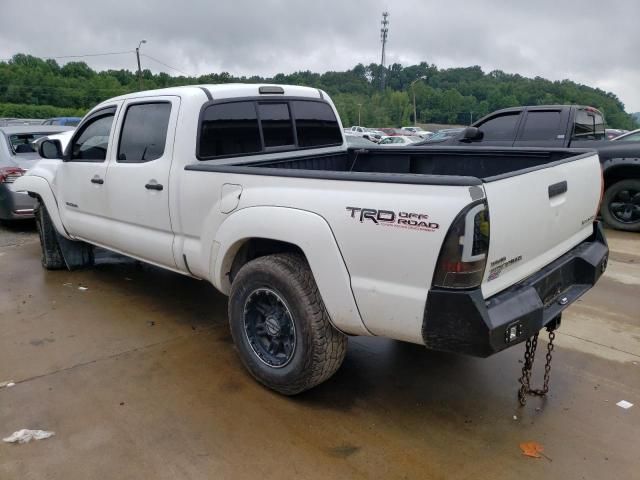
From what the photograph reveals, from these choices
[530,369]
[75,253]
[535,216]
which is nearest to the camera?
[535,216]

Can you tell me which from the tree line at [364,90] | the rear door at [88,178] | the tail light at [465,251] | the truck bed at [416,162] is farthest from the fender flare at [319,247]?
the tree line at [364,90]

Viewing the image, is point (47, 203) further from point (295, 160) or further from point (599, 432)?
point (599, 432)

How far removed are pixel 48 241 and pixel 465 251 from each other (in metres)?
5.13

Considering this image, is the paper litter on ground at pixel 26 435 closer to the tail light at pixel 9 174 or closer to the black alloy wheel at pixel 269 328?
the black alloy wheel at pixel 269 328

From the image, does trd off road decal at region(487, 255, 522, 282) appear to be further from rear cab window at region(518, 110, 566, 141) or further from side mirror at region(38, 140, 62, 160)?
rear cab window at region(518, 110, 566, 141)

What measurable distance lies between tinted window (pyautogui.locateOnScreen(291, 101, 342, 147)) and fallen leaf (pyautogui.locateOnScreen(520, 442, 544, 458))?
289 cm

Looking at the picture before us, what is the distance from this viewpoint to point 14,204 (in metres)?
7.74

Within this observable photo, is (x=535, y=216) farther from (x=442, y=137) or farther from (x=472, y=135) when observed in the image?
(x=442, y=137)

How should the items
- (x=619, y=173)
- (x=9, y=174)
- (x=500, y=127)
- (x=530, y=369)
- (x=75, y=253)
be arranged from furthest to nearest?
(x=500, y=127), (x=619, y=173), (x=9, y=174), (x=75, y=253), (x=530, y=369)

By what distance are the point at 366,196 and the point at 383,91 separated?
107 meters

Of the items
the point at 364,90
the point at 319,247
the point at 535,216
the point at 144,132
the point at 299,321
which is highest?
the point at 364,90

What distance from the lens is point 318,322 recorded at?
2.93 meters

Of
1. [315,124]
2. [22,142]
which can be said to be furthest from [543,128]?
[22,142]

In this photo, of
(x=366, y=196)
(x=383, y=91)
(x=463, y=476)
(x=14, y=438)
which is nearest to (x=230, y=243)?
(x=366, y=196)
